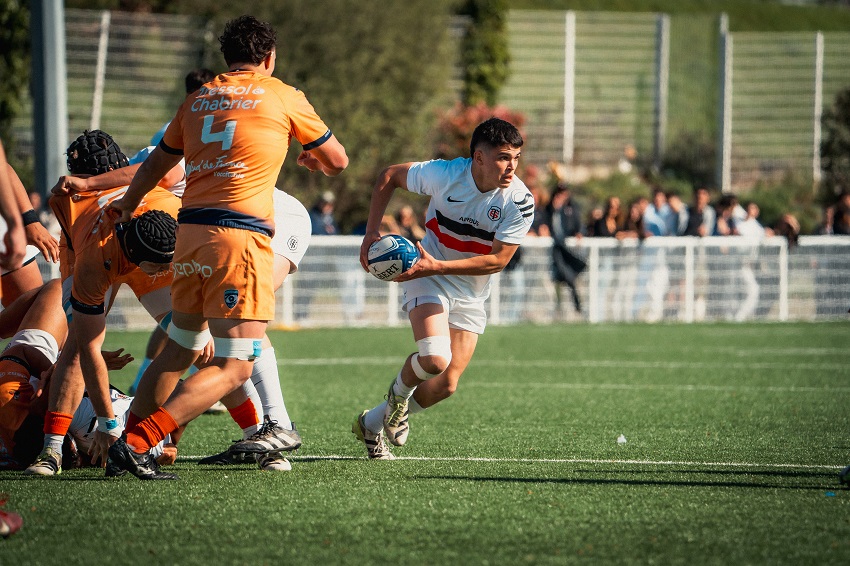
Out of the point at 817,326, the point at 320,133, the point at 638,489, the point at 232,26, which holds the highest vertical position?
the point at 232,26

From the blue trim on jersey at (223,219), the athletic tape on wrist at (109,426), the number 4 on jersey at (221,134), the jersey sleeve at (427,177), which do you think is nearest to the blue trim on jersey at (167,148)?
the number 4 on jersey at (221,134)

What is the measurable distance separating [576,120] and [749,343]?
17.4 meters

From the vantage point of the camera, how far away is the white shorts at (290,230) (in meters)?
6.73

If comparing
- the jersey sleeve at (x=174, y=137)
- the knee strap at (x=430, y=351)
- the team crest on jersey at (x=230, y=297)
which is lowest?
the knee strap at (x=430, y=351)

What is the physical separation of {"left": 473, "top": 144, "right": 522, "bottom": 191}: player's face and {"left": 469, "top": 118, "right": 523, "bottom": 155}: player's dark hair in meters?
0.03

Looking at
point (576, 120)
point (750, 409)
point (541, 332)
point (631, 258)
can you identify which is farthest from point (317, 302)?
point (576, 120)

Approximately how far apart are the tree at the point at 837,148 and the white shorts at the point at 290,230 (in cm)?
2600

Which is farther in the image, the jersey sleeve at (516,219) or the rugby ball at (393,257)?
the jersey sleeve at (516,219)

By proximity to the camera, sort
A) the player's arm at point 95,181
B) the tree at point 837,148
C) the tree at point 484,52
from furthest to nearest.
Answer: the tree at point 484,52
the tree at point 837,148
the player's arm at point 95,181

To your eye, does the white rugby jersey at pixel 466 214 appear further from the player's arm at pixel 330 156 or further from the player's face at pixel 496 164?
the player's arm at pixel 330 156

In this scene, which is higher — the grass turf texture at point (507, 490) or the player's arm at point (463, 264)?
the player's arm at point (463, 264)

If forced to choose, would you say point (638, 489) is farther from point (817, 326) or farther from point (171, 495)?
point (817, 326)

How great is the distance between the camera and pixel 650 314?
1962 cm

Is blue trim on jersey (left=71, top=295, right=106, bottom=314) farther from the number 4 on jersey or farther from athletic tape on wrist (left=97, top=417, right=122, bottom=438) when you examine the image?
the number 4 on jersey
